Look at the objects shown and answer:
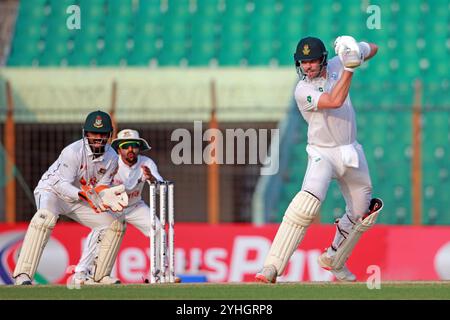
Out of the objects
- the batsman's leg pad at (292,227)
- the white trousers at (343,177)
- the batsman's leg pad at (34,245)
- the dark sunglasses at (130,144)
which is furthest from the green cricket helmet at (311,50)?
the dark sunglasses at (130,144)

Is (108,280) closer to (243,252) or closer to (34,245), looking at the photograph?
(34,245)

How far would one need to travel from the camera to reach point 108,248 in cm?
1106

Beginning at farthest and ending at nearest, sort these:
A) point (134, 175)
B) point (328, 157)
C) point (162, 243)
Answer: point (134, 175), point (162, 243), point (328, 157)

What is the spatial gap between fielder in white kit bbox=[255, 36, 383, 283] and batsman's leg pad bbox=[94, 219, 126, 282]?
193cm

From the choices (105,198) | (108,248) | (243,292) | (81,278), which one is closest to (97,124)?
(105,198)

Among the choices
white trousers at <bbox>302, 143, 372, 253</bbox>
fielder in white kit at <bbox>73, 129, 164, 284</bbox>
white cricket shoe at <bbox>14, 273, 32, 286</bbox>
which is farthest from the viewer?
fielder in white kit at <bbox>73, 129, 164, 284</bbox>

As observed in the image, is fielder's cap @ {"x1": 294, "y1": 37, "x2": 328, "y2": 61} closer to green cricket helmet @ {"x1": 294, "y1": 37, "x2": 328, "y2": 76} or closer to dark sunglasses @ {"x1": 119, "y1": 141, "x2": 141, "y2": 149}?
green cricket helmet @ {"x1": 294, "y1": 37, "x2": 328, "y2": 76}

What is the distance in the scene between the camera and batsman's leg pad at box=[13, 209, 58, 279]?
34.2 ft

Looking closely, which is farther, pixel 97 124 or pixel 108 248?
pixel 108 248

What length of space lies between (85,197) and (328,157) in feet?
6.94

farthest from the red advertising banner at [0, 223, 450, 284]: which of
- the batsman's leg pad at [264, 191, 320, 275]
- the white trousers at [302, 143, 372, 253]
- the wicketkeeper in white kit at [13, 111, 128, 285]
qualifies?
the batsman's leg pad at [264, 191, 320, 275]

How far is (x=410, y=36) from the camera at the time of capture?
18625 mm
